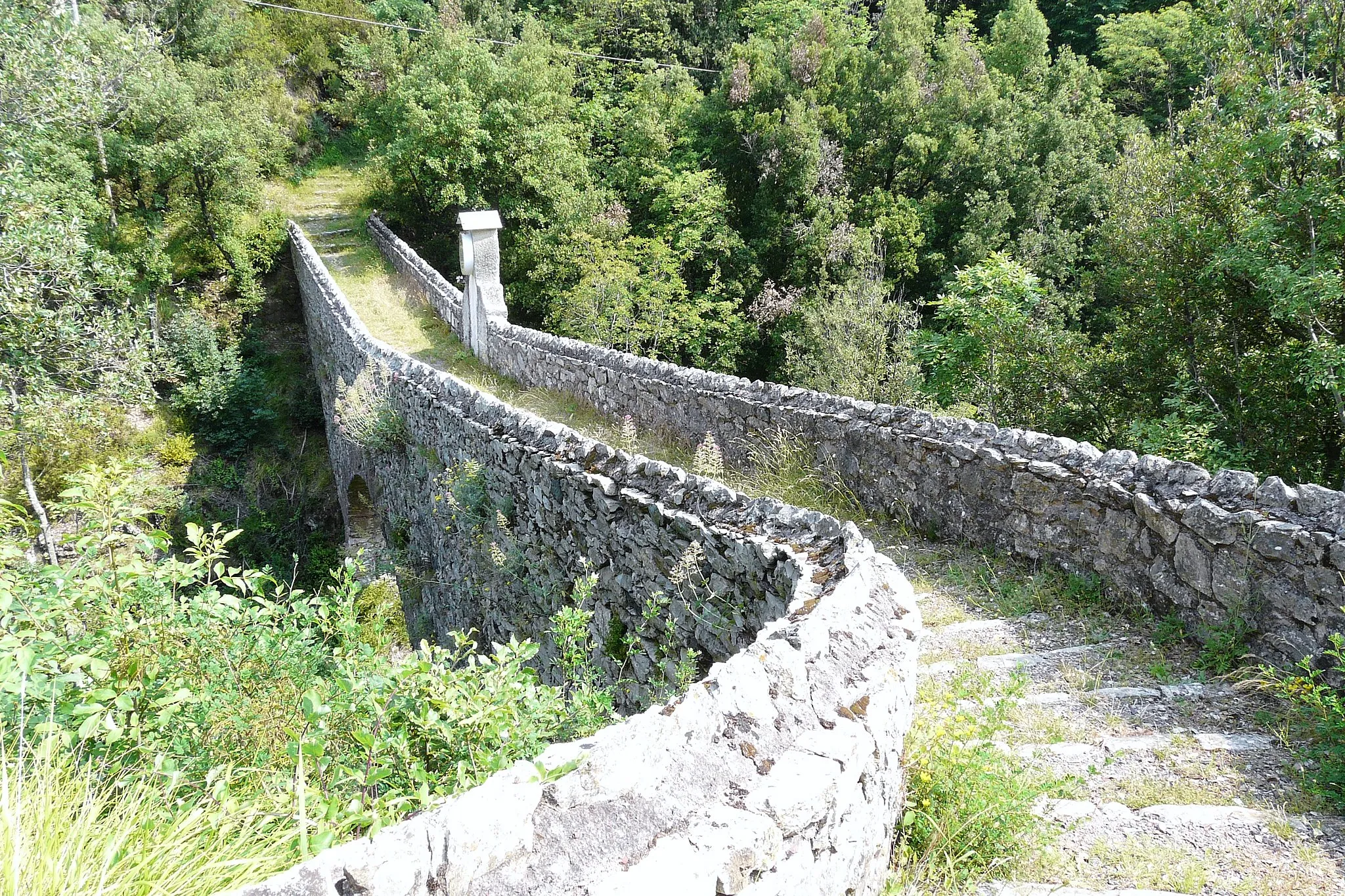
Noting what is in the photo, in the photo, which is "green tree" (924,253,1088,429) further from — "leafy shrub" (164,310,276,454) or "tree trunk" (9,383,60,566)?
"leafy shrub" (164,310,276,454)

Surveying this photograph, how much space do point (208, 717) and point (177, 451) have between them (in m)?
20.2

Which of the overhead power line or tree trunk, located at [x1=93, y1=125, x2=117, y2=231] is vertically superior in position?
the overhead power line

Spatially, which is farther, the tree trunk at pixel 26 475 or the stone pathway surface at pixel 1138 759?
the tree trunk at pixel 26 475

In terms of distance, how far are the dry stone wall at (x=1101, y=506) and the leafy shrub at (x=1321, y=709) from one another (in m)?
0.12

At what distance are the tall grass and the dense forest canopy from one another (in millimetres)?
8675

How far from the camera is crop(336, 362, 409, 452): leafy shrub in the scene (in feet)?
34.5

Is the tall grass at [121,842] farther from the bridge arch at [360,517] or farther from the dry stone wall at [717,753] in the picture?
the bridge arch at [360,517]

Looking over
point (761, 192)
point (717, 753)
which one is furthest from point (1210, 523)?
point (761, 192)

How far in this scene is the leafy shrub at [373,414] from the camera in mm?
10523

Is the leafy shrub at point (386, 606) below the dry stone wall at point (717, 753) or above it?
below

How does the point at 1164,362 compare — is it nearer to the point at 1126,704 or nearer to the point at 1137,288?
the point at 1137,288

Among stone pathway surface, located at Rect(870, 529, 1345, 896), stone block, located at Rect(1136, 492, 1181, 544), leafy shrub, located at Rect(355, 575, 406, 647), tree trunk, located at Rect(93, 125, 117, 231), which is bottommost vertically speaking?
leafy shrub, located at Rect(355, 575, 406, 647)

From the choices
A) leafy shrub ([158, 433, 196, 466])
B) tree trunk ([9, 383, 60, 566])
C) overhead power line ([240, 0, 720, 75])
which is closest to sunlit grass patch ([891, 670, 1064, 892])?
tree trunk ([9, 383, 60, 566])

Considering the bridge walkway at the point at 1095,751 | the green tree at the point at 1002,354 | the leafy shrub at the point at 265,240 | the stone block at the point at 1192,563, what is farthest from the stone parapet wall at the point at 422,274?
the stone block at the point at 1192,563
